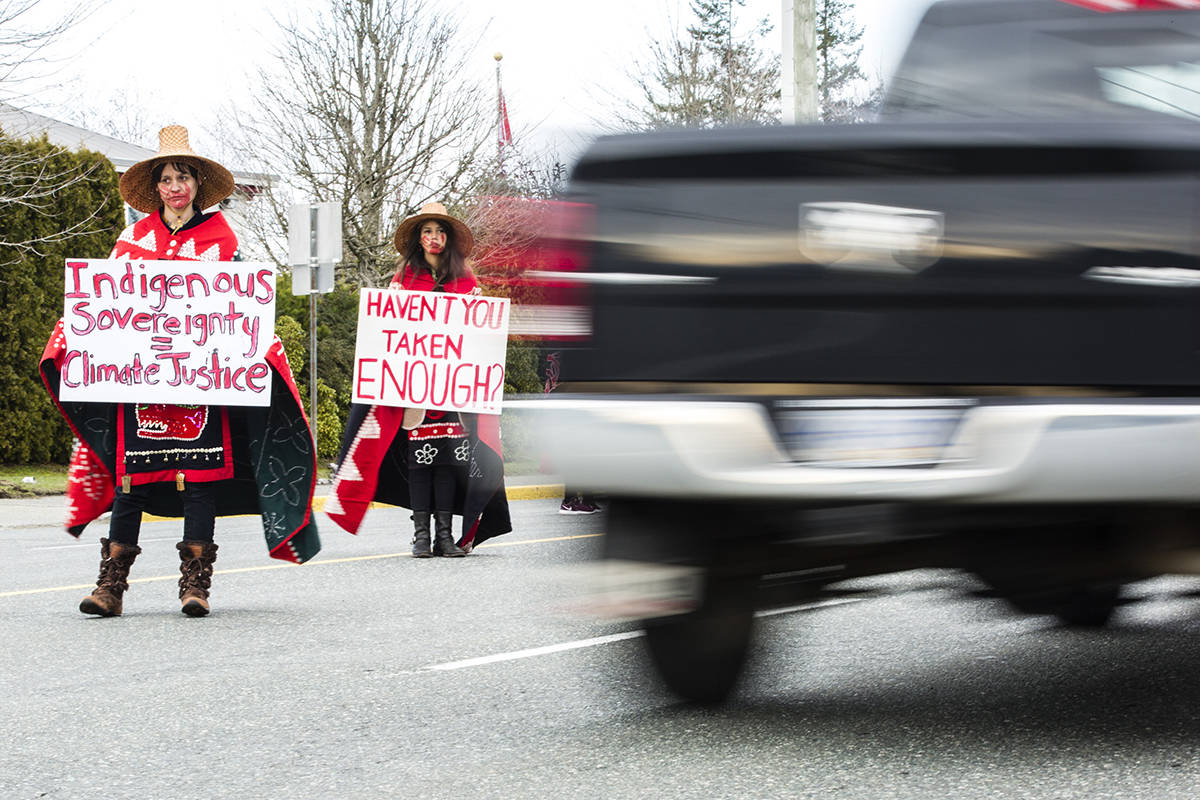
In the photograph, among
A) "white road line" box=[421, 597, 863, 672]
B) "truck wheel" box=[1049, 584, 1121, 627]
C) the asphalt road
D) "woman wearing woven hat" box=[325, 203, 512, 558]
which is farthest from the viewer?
"woman wearing woven hat" box=[325, 203, 512, 558]

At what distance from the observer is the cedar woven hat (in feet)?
23.8

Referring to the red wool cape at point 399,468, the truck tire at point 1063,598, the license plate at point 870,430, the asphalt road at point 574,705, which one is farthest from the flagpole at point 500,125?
the license plate at point 870,430

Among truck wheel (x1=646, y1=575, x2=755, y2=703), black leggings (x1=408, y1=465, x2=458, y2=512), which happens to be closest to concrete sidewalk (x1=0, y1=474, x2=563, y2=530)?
black leggings (x1=408, y1=465, x2=458, y2=512)

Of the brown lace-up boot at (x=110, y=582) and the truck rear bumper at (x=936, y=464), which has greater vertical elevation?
the truck rear bumper at (x=936, y=464)

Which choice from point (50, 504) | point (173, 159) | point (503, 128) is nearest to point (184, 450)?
point (173, 159)

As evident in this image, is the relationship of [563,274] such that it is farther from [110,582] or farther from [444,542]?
[444,542]

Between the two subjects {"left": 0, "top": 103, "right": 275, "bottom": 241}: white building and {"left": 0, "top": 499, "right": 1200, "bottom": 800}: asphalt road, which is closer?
{"left": 0, "top": 499, "right": 1200, "bottom": 800}: asphalt road

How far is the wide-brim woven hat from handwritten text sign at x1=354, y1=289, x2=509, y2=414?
0.31m

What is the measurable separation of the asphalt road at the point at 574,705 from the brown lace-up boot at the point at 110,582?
84 mm

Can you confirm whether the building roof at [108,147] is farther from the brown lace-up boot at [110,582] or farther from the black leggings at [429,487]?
the brown lace-up boot at [110,582]

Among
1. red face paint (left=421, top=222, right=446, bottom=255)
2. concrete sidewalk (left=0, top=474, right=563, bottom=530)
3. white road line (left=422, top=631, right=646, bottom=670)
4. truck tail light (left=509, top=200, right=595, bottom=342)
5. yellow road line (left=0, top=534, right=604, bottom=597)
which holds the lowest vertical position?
concrete sidewalk (left=0, top=474, right=563, bottom=530)

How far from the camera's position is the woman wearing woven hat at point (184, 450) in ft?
23.3

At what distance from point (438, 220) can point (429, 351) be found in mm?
807

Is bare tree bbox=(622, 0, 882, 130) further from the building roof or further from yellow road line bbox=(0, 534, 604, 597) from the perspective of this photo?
A: yellow road line bbox=(0, 534, 604, 597)
